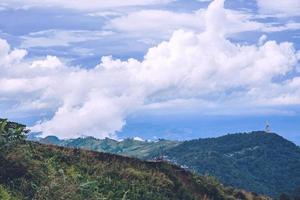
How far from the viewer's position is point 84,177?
26422mm

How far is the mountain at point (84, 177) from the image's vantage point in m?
22.2

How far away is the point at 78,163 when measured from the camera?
93.4ft

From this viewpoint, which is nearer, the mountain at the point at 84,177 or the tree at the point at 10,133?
the mountain at the point at 84,177

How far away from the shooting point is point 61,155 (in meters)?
29.0

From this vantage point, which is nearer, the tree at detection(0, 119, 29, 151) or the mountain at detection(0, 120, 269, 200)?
the mountain at detection(0, 120, 269, 200)

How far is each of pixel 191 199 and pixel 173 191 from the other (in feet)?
3.39

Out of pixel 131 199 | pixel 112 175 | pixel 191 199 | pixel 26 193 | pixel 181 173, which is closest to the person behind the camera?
pixel 26 193

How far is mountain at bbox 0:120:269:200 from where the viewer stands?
22.2m

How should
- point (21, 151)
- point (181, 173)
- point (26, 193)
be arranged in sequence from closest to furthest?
point (26, 193)
point (21, 151)
point (181, 173)

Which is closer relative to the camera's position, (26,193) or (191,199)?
(26,193)

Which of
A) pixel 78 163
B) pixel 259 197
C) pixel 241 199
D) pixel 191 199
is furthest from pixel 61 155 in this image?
pixel 259 197

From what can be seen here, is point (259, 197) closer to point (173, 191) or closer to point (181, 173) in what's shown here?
point (181, 173)

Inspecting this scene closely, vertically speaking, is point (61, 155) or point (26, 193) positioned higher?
point (61, 155)

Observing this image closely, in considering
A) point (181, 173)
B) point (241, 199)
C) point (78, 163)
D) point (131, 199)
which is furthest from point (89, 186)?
point (241, 199)
